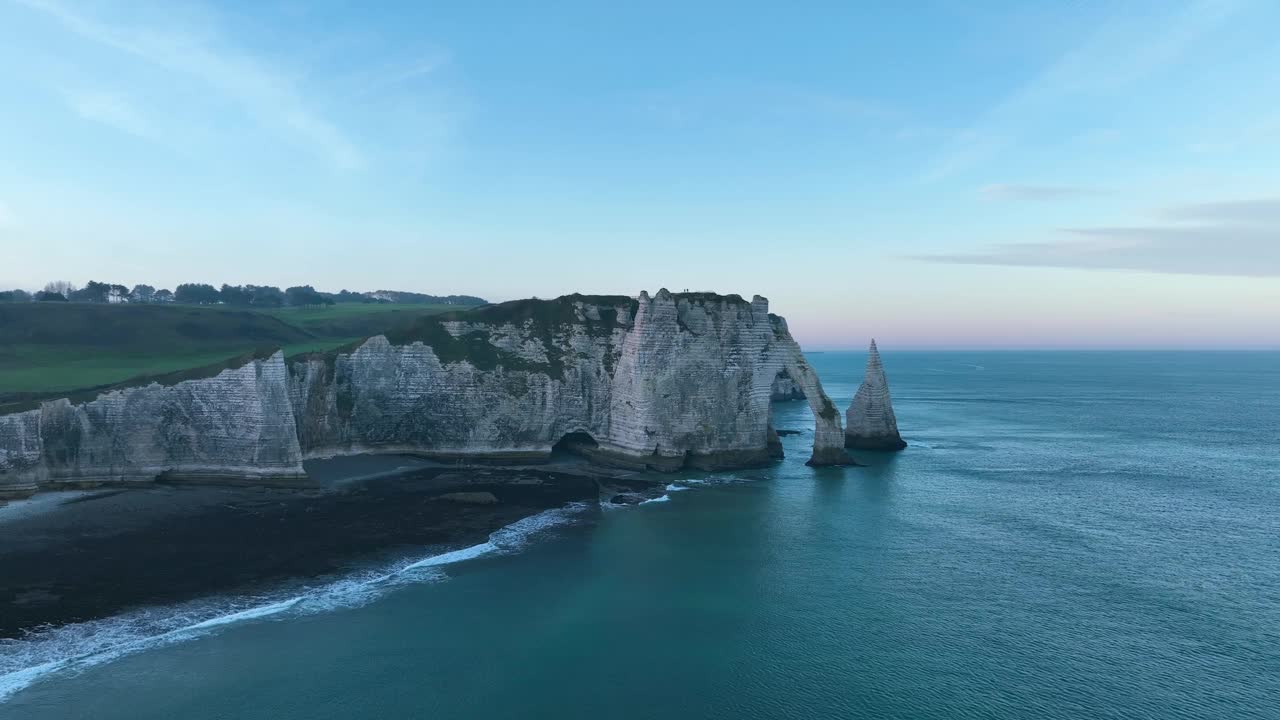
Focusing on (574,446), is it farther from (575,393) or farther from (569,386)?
(569,386)

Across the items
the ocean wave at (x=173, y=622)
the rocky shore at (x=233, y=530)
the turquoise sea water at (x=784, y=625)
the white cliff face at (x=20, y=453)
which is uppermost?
the white cliff face at (x=20, y=453)

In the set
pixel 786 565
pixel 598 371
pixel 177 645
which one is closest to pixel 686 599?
pixel 786 565

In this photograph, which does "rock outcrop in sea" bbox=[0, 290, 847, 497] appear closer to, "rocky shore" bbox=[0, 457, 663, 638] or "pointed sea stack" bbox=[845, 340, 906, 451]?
"rocky shore" bbox=[0, 457, 663, 638]

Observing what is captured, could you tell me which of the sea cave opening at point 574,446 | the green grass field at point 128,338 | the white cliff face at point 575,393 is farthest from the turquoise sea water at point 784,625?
the green grass field at point 128,338

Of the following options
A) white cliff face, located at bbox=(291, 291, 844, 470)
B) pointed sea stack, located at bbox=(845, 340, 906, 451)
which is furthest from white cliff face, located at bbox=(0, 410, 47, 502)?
pointed sea stack, located at bbox=(845, 340, 906, 451)

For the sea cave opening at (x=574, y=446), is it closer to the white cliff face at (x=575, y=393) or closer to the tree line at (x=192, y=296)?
the white cliff face at (x=575, y=393)

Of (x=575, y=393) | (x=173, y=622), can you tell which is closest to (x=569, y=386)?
(x=575, y=393)

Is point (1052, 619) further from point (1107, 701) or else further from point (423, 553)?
point (423, 553)
